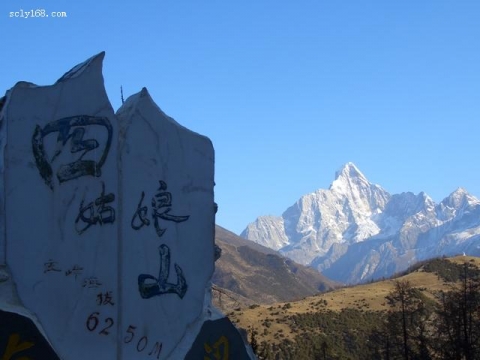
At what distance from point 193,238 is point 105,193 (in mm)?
1945

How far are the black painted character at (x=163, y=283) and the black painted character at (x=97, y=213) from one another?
101cm

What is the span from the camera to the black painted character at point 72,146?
9656mm

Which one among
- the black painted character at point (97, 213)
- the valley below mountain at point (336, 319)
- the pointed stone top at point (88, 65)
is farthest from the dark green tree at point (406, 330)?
the pointed stone top at point (88, 65)

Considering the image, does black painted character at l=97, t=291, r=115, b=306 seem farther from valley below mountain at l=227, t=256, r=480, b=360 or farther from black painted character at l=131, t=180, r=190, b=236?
valley below mountain at l=227, t=256, r=480, b=360

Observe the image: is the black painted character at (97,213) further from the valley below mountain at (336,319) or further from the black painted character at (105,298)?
the valley below mountain at (336,319)

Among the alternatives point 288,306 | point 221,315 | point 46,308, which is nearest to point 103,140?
point 46,308

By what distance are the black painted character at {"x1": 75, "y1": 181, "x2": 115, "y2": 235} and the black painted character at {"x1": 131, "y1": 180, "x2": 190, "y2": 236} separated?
47 cm

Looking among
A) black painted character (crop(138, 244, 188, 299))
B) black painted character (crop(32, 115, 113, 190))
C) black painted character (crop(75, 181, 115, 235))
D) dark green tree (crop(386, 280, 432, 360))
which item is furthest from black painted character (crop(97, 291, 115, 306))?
dark green tree (crop(386, 280, 432, 360))

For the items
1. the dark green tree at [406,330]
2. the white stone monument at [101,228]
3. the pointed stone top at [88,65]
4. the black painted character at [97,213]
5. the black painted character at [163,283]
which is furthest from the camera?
the dark green tree at [406,330]

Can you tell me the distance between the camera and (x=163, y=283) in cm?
1113

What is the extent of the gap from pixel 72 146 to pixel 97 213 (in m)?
0.94

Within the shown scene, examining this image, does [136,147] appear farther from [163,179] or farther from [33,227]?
[33,227]

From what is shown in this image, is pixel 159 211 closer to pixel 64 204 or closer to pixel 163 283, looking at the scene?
pixel 163 283

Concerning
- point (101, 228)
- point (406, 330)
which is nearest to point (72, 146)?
point (101, 228)
